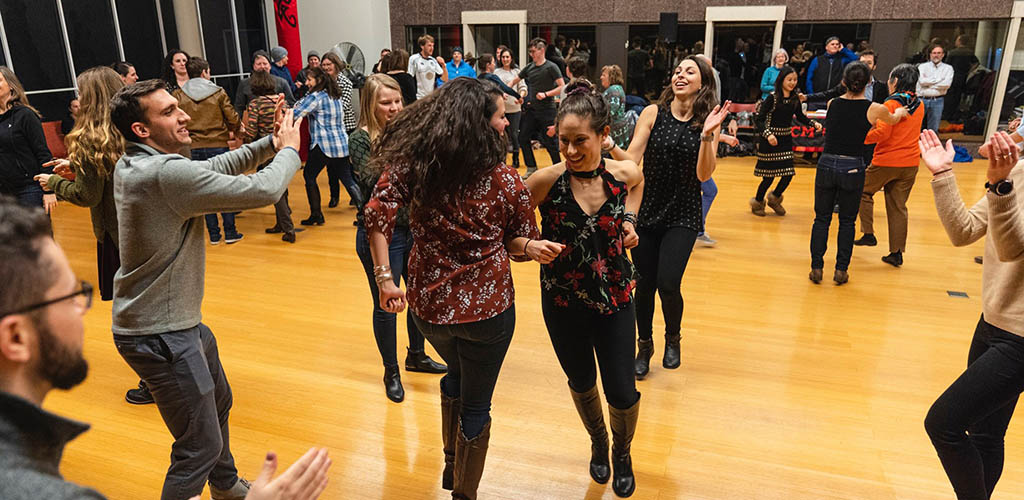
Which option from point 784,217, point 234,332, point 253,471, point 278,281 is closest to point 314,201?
point 278,281

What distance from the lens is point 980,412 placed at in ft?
6.56

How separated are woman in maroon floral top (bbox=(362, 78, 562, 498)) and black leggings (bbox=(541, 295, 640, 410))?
0.25 meters

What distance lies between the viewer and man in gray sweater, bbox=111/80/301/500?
1926 millimetres

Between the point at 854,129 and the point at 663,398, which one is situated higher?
the point at 854,129

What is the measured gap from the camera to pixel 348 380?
3.58 meters

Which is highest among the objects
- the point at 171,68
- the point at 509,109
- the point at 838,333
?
the point at 171,68

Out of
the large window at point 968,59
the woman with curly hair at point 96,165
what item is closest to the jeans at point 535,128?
the woman with curly hair at point 96,165

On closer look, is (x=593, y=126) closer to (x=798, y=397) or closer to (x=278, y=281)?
(x=798, y=397)

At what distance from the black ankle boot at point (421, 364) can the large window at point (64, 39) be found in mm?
6815

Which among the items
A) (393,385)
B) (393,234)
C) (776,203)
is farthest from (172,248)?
(776,203)

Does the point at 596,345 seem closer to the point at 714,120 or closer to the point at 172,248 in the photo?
the point at 714,120

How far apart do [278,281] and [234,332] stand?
93 centimetres

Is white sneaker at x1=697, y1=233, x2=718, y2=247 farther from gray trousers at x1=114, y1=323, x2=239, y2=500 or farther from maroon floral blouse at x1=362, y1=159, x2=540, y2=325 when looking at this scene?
gray trousers at x1=114, y1=323, x2=239, y2=500

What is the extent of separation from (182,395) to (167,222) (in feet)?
1.79
